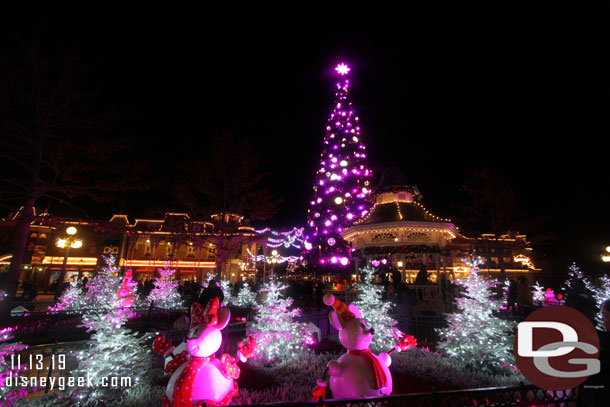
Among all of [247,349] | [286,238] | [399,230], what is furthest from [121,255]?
[247,349]

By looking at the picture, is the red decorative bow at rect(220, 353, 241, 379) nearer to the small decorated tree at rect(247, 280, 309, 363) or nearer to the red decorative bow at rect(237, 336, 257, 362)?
the red decorative bow at rect(237, 336, 257, 362)

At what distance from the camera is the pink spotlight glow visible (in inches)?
982

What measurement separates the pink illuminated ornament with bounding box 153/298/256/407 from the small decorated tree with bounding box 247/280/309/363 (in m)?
3.20

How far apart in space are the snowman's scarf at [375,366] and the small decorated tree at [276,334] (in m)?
3.49

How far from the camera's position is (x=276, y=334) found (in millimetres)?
7574

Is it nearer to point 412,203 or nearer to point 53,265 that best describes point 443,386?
point 412,203

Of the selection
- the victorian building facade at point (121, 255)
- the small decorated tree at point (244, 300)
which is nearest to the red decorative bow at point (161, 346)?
the small decorated tree at point (244, 300)

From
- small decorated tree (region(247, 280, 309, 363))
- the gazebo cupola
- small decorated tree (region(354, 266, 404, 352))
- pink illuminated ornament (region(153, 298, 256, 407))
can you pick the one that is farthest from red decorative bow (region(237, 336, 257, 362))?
the gazebo cupola

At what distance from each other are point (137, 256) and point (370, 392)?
3898 centimetres

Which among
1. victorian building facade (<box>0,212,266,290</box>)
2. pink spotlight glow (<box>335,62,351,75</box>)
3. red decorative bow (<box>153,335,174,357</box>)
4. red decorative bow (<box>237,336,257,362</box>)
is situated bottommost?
red decorative bow (<box>237,336,257,362</box>)

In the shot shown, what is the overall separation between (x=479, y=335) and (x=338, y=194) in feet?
46.5

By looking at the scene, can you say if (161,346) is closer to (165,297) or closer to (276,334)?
(276,334)

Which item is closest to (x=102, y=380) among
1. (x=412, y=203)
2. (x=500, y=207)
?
(x=412, y=203)

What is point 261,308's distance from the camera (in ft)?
25.6
